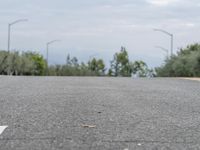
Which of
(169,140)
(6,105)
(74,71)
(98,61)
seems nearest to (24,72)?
(74,71)

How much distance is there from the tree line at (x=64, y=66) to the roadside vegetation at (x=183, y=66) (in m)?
19.8

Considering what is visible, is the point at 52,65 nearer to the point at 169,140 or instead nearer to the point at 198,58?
the point at 198,58

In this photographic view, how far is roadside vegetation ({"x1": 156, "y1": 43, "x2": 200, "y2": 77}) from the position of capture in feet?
192

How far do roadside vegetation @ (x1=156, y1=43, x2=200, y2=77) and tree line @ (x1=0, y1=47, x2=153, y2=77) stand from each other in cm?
1982

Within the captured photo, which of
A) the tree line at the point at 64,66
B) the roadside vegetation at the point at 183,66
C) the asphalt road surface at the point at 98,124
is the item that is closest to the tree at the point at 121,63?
the tree line at the point at 64,66

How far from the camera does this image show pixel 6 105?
13.0 meters

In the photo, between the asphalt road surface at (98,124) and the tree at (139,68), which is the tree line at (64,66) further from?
the asphalt road surface at (98,124)

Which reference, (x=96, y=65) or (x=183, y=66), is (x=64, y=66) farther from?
(x=183, y=66)

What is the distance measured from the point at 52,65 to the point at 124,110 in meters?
86.8

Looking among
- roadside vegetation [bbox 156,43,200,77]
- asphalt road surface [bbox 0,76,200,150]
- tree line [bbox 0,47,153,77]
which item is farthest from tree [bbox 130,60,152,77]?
asphalt road surface [bbox 0,76,200,150]

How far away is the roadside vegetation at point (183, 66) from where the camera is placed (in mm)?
58594

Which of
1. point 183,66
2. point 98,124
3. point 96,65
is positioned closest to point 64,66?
point 96,65

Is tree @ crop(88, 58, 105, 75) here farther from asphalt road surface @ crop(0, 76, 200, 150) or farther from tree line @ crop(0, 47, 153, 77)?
asphalt road surface @ crop(0, 76, 200, 150)

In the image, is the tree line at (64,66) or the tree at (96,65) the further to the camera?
the tree at (96,65)
